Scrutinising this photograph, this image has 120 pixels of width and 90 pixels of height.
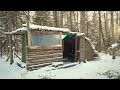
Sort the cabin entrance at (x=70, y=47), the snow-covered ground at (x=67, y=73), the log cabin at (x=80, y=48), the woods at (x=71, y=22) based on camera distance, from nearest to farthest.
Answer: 1. the snow-covered ground at (x=67, y=73)
2. the log cabin at (x=80, y=48)
3. the cabin entrance at (x=70, y=47)
4. the woods at (x=71, y=22)

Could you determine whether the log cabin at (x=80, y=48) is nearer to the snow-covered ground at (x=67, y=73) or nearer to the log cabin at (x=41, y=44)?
the log cabin at (x=41, y=44)

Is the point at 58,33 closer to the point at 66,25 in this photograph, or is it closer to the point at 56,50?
the point at 56,50

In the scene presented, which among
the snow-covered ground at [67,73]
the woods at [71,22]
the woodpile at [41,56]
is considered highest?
the woods at [71,22]

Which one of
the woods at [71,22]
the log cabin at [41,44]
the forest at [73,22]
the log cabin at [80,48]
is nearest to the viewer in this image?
the log cabin at [41,44]

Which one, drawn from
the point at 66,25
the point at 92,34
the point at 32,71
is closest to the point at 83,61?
the point at 32,71

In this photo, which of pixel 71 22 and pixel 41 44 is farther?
pixel 71 22

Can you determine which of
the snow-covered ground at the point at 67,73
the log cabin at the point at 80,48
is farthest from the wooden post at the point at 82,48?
the snow-covered ground at the point at 67,73

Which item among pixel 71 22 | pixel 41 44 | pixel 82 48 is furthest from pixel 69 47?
pixel 71 22

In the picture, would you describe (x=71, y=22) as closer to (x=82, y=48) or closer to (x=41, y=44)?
(x=82, y=48)
